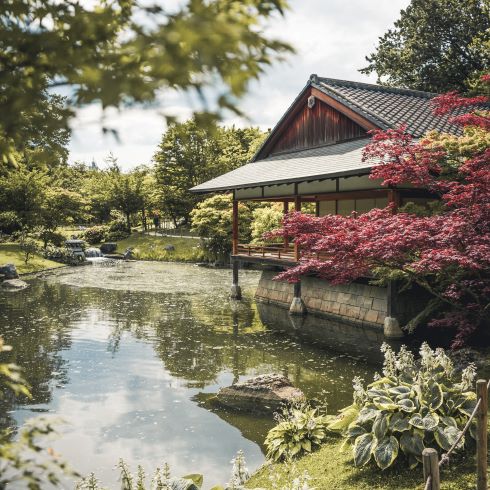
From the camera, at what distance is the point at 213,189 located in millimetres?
21625

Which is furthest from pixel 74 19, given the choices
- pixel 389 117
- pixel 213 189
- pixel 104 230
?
pixel 104 230

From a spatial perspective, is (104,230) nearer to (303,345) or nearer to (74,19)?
(303,345)

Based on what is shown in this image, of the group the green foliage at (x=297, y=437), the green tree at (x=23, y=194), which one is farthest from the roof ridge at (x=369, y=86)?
the green tree at (x=23, y=194)

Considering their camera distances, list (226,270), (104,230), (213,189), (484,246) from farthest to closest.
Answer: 1. (104,230)
2. (226,270)
3. (213,189)
4. (484,246)

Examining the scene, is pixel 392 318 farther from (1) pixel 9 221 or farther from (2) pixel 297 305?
(1) pixel 9 221

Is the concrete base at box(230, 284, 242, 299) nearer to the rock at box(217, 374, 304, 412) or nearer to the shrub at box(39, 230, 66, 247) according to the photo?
the rock at box(217, 374, 304, 412)

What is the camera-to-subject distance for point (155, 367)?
1216 cm

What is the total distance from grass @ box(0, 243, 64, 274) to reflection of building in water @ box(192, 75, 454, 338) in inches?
617

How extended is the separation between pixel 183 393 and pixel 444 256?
603 centimetres

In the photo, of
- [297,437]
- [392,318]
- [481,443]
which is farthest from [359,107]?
[481,443]

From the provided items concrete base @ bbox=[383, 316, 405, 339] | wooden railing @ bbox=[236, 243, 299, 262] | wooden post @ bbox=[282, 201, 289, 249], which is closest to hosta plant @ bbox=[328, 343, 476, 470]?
concrete base @ bbox=[383, 316, 405, 339]

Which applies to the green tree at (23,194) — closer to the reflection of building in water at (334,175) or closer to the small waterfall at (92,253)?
the small waterfall at (92,253)

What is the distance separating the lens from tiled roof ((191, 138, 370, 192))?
15320 mm

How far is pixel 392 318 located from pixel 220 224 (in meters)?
22.3
